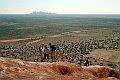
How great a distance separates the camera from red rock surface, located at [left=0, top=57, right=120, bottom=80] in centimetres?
1364

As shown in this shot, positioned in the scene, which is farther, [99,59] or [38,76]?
[99,59]

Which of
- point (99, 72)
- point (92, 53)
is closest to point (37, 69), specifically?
point (99, 72)

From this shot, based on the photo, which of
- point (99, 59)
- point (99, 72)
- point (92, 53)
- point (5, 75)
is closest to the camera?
point (5, 75)

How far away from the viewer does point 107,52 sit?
78.9 metres

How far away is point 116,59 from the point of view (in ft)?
226

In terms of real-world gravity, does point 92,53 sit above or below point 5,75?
below

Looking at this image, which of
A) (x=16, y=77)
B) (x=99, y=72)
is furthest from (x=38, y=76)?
(x=99, y=72)

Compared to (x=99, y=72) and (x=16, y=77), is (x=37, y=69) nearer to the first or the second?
(x=16, y=77)

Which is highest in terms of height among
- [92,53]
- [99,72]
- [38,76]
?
[38,76]

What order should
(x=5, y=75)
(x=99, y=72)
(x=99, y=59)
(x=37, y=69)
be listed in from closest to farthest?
(x=5, y=75), (x=37, y=69), (x=99, y=72), (x=99, y=59)

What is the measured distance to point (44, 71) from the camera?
51.5ft

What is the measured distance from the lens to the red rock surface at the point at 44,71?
44.8ft

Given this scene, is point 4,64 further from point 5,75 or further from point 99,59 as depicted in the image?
point 99,59

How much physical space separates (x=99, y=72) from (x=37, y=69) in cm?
552
